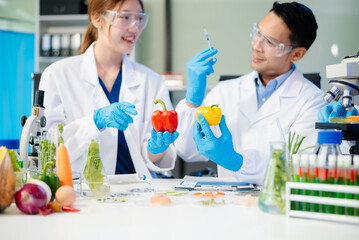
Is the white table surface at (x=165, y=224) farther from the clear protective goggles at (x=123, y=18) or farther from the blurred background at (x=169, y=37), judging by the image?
the blurred background at (x=169, y=37)

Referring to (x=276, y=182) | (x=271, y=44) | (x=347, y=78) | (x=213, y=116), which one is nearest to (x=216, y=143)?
(x=213, y=116)

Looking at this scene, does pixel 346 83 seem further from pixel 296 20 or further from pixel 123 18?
pixel 123 18

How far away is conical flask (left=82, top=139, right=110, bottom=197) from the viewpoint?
137 cm

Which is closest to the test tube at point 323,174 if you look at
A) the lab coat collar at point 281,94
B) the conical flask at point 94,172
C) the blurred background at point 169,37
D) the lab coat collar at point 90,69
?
the conical flask at point 94,172

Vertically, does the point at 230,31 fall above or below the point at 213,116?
above

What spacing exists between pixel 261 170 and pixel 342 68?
22.0 inches

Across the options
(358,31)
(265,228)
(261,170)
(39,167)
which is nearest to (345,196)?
(265,228)

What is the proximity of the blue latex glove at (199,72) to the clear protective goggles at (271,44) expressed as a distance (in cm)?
30

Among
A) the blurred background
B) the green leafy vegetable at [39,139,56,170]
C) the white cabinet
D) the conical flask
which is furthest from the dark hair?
the white cabinet

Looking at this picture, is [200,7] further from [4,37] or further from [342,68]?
[342,68]

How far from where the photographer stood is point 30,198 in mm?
1107

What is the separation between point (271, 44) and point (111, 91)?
0.98 metres

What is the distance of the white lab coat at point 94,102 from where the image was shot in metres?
2.10

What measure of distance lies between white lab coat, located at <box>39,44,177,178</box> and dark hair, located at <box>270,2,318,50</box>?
0.83 m
